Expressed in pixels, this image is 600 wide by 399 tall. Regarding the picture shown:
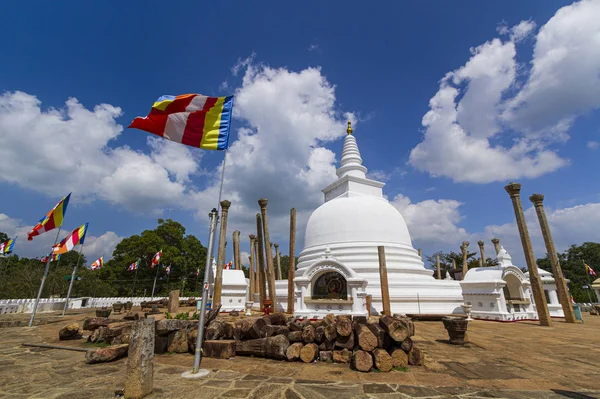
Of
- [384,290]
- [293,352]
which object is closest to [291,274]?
[384,290]

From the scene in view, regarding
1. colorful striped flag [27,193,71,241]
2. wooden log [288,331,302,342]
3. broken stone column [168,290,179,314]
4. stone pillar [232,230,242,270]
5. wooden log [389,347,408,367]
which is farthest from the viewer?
stone pillar [232,230,242,270]

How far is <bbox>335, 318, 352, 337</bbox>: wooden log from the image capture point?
647cm

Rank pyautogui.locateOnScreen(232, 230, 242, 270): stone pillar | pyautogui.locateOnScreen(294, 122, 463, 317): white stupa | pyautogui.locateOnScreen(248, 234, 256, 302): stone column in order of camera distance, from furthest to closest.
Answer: pyautogui.locateOnScreen(232, 230, 242, 270): stone pillar < pyautogui.locateOnScreen(248, 234, 256, 302): stone column < pyautogui.locateOnScreen(294, 122, 463, 317): white stupa

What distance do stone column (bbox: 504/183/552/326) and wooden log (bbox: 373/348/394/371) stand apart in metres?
13.4

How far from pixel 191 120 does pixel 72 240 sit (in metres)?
14.3

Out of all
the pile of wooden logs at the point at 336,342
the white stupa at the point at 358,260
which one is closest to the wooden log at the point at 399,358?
the pile of wooden logs at the point at 336,342

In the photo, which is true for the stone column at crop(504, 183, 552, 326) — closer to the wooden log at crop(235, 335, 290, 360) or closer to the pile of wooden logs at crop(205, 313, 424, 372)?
the pile of wooden logs at crop(205, 313, 424, 372)

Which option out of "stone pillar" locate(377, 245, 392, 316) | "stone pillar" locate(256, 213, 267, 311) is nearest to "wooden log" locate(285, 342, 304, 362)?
"stone pillar" locate(377, 245, 392, 316)

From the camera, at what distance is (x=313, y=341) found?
6.84 meters

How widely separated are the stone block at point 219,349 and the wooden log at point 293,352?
1.45 meters

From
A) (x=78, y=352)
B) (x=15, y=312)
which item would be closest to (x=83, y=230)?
(x=15, y=312)

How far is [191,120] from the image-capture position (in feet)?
24.3

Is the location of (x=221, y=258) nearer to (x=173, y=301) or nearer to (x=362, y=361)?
(x=173, y=301)

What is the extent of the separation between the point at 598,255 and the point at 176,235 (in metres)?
72.7
